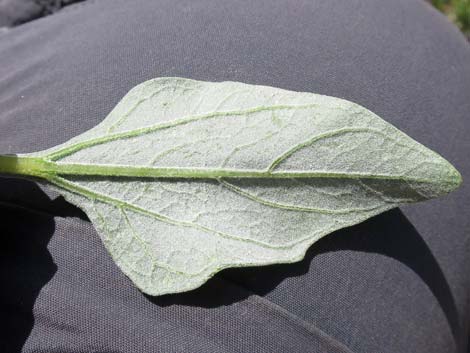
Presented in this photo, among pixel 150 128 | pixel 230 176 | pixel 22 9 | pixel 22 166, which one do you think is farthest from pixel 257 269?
pixel 22 9

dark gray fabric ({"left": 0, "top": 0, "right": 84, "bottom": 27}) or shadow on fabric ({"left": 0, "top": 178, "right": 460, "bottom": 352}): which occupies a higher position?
dark gray fabric ({"left": 0, "top": 0, "right": 84, "bottom": 27})

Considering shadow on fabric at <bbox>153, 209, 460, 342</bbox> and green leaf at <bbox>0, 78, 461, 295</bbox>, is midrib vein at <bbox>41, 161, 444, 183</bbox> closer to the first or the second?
green leaf at <bbox>0, 78, 461, 295</bbox>

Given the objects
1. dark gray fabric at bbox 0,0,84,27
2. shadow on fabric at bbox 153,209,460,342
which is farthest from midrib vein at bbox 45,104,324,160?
dark gray fabric at bbox 0,0,84,27

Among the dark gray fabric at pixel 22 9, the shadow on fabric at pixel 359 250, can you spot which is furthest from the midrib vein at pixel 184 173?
the dark gray fabric at pixel 22 9

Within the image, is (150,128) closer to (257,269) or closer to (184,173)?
(184,173)

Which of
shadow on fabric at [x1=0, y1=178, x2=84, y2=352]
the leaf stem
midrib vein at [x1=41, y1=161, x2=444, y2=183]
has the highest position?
midrib vein at [x1=41, y1=161, x2=444, y2=183]

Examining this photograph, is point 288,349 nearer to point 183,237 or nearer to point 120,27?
point 183,237
